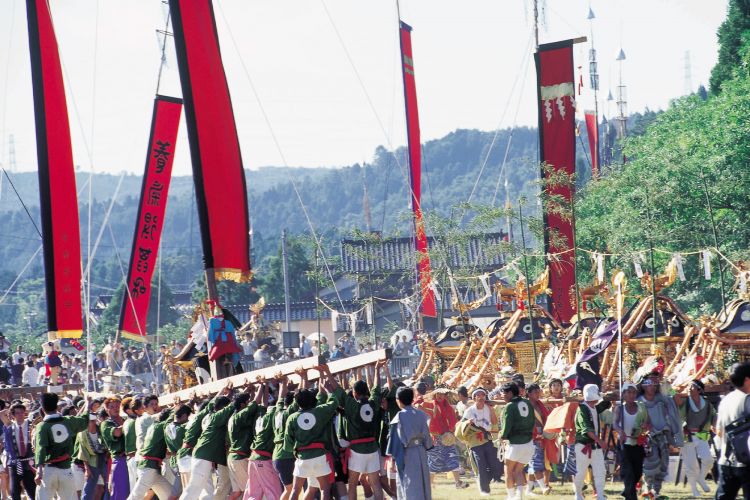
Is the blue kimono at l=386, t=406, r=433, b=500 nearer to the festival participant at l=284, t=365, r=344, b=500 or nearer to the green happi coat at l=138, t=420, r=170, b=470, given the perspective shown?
the festival participant at l=284, t=365, r=344, b=500

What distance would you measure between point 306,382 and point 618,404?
374cm

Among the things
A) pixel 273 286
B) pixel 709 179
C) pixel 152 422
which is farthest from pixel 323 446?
pixel 273 286

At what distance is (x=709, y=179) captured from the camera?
101 ft

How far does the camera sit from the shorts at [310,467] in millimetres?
14625

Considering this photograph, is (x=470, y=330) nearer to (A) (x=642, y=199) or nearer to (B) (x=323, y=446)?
(A) (x=642, y=199)

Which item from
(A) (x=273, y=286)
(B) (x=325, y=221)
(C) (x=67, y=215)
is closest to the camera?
(C) (x=67, y=215)

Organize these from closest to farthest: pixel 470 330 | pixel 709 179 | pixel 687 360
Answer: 1. pixel 687 360
2. pixel 470 330
3. pixel 709 179

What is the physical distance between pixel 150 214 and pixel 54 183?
4.70 metres

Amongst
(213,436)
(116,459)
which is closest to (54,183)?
(116,459)

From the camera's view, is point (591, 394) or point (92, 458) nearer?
point (591, 394)

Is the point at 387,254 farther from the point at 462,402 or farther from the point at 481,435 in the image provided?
the point at 481,435

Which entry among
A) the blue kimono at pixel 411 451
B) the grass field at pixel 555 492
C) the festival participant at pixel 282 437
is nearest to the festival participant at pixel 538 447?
the grass field at pixel 555 492

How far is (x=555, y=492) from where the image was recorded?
59.7 feet

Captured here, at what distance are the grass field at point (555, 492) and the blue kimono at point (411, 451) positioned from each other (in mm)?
3440
